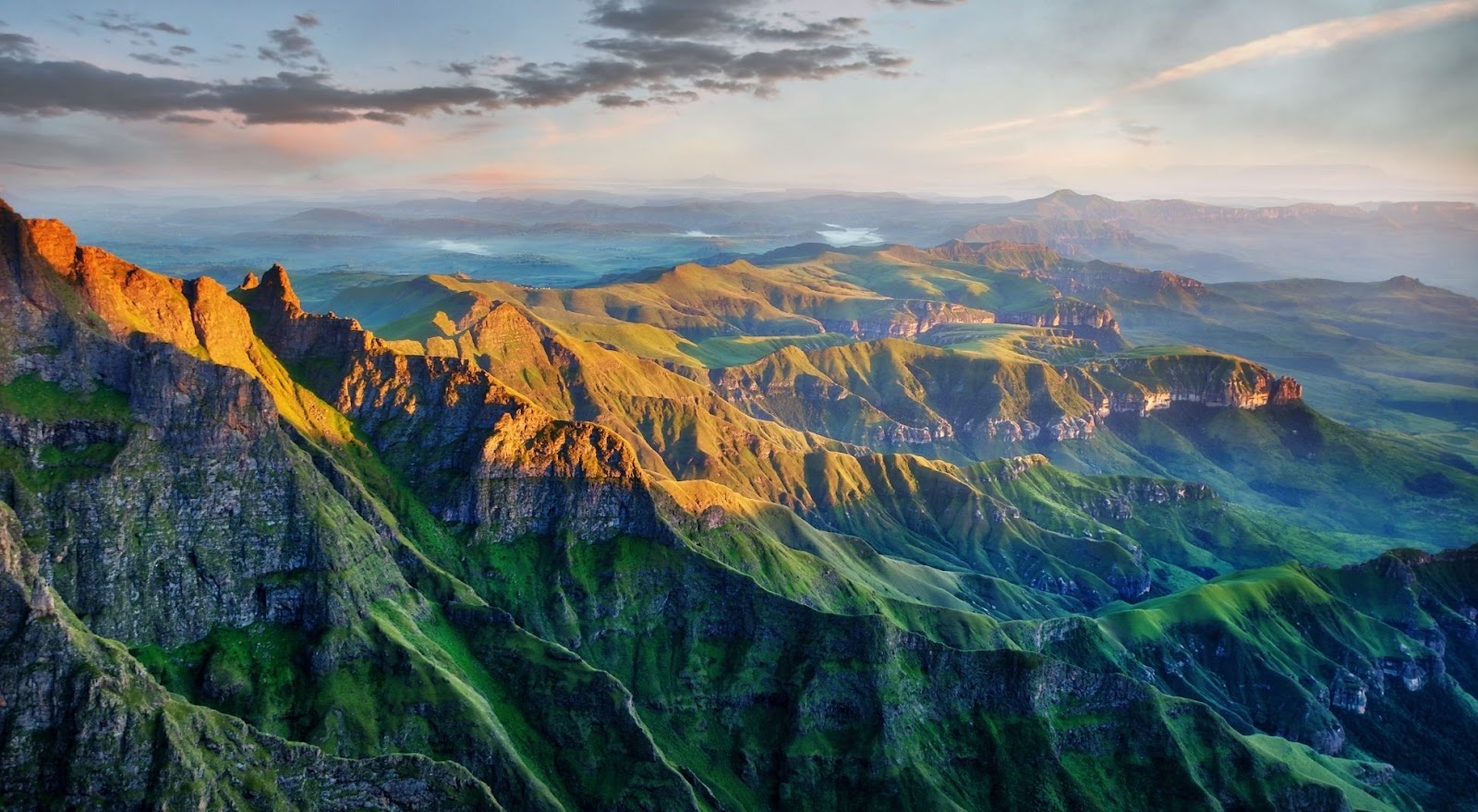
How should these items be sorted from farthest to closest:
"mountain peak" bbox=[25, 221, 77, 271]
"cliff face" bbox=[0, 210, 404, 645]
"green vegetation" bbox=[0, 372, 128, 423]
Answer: "mountain peak" bbox=[25, 221, 77, 271]
"green vegetation" bbox=[0, 372, 128, 423]
"cliff face" bbox=[0, 210, 404, 645]

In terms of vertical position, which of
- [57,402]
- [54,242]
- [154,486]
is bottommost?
[154,486]

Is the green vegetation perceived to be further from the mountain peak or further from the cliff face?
the mountain peak

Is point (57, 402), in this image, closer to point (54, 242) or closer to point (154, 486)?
point (154, 486)

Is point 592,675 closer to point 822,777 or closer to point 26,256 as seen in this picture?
point 822,777

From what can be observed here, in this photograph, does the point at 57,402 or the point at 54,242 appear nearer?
the point at 57,402

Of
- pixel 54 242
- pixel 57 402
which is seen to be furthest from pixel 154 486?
pixel 54 242

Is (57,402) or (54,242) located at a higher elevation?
(54,242)

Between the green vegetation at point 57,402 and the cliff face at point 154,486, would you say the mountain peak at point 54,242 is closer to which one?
the cliff face at point 154,486

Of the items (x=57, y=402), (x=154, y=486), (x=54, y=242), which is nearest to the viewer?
(x=154, y=486)

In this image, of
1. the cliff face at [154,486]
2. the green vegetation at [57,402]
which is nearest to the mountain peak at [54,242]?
the cliff face at [154,486]

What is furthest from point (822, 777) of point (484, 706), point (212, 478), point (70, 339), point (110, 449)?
point (70, 339)

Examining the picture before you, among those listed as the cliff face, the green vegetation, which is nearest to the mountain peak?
the cliff face
